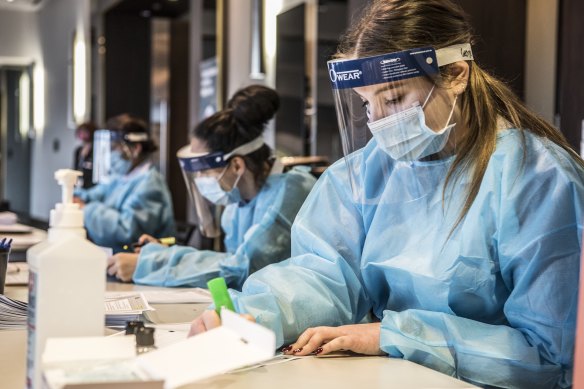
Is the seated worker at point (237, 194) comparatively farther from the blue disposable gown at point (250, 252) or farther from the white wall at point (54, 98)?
the white wall at point (54, 98)

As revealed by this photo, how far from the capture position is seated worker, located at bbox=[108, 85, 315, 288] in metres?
2.58

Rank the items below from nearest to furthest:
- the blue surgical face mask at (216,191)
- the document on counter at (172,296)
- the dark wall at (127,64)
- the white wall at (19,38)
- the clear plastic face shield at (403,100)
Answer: the clear plastic face shield at (403,100) < the document on counter at (172,296) < the blue surgical face mask at (216,191) < the dark wall at (127,64) < the white wall at (19,38)

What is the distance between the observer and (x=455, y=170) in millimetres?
1608

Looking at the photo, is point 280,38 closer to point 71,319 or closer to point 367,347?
point 367,347

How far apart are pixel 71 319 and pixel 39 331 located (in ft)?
0.13

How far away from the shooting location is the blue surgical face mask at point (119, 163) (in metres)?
4.74

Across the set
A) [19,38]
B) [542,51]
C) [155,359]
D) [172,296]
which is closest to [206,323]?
[155,359]

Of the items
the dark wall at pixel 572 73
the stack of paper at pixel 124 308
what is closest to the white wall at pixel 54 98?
the dark wall at pixel 572 73

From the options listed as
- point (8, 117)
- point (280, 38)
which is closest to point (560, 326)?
point (280, 38)

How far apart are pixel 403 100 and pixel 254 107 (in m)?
1.17

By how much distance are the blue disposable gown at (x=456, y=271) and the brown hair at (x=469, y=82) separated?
3 cm

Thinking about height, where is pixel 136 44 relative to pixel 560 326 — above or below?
above

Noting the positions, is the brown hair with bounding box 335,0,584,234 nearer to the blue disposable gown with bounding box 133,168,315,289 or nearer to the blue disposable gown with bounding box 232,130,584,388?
the blue disposable gown with bounding box 232,130,584,388

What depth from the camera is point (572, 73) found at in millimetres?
3377
